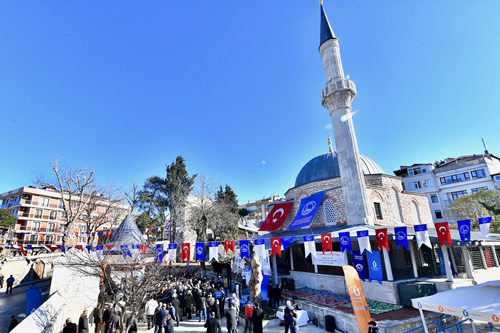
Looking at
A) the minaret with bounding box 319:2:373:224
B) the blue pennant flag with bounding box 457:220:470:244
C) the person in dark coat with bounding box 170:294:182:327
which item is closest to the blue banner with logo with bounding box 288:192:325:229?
the minaret with bounding box 319:2:373:224

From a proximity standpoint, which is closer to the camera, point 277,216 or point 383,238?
point 383,238

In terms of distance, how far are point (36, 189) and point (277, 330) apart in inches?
1996

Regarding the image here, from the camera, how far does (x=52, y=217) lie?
4553 centimetres

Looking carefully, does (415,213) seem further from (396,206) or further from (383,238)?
(383,238)

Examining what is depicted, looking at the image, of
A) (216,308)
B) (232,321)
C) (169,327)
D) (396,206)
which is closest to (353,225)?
(396,206)

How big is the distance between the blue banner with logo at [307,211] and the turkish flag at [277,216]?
245cm

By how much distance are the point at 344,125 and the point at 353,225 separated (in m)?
7.50

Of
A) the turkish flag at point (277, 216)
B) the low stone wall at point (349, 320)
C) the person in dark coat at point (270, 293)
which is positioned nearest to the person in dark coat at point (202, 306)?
the person in dark coat at point (270, 293)

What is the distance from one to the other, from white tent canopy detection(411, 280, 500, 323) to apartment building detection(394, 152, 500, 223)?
32119mm

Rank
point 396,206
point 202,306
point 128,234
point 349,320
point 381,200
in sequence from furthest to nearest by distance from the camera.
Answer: point 396,206, point 381,200, point 128,234, point 202,306, point 349,320

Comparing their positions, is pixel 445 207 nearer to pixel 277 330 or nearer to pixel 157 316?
pixel 277 330

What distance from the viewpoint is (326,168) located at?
25438 millimetres

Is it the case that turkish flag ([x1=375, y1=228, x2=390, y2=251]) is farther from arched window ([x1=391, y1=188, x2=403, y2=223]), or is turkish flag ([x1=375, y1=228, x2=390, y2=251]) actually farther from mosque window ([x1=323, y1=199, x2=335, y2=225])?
arched window ([x1=391, y1=188, x2=403, y2=223])

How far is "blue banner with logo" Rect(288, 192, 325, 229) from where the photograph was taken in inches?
847
